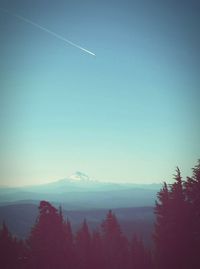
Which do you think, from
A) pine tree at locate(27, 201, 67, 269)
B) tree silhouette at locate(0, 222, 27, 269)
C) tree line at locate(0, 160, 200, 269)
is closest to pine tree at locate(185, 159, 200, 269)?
tree line at locate(0, 160, 200, 269)

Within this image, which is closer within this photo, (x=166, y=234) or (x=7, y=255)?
(x=166, y=234)

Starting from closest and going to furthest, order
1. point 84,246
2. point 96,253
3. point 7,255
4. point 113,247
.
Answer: point 7,255 < point 96,253 < point 113,247 < point 84,246

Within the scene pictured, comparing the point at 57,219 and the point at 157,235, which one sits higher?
the point at 57,219

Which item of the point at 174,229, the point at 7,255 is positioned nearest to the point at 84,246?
the point at 7,255

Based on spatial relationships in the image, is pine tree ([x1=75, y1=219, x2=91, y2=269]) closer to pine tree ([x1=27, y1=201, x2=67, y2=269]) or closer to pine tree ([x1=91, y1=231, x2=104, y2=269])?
pine tree ([x1=91, y1=231, x2=104, y2=269])

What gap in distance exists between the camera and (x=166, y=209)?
19.7 meters

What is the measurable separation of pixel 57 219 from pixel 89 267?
1605cm

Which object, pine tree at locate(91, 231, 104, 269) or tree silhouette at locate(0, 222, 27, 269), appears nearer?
tree silhouette at locate(0, 222, 27, 269)

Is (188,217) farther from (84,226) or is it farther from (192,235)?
(84,226)

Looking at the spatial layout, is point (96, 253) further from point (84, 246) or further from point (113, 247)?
point (113, 247)

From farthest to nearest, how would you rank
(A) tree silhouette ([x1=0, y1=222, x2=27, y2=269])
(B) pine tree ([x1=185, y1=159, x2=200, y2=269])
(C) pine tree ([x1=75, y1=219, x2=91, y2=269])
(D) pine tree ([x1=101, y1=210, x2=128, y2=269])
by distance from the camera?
(D) pine tree ([x1=101, y1=210, x2=128, y2=269]), (C) pine tree ([x1=75, y1=219, x2=91, y2=269]), (A) tree silhouette ([x1=0, y1=222, x2=27, y2=269]), (B) pine tree ([x1=185, y1=159, x2=200, y2=269])

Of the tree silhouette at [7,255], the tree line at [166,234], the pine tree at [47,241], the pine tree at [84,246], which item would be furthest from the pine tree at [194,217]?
the pine tree at [84,246]

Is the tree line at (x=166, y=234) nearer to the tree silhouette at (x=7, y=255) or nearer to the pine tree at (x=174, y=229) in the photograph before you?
the pine tree at (x=174, y=229)

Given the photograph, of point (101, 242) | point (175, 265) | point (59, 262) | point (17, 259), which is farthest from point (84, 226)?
point (175, 265)
